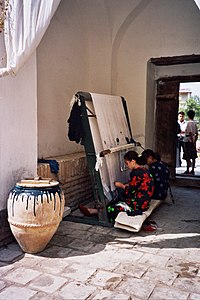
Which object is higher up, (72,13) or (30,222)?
(72,13)

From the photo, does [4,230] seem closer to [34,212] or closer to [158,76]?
[34,212]

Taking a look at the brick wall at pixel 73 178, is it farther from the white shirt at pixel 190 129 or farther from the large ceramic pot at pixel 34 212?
the white shirt at pixel 190 129

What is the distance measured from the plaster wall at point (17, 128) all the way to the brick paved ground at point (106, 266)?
0.75 m

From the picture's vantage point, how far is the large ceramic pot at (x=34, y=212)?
2932 mm

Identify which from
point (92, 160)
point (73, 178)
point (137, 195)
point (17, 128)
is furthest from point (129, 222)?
point (17, 128)

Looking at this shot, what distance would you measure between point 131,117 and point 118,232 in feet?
9.45

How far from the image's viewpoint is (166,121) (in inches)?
246

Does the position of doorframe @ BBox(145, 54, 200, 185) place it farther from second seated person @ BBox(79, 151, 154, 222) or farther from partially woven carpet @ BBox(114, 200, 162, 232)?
partially woven carpet @ BBox(114, 200, 162, 232)

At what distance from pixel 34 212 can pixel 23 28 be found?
5.41 ft

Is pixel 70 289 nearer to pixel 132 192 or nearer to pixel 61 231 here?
pixel 61 231

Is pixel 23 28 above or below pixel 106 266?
above

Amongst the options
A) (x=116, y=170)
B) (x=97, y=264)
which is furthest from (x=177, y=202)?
(x=97, y=264)

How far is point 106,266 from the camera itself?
2.85 m

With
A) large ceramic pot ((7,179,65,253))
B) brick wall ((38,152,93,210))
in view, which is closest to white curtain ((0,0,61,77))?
large ceramic pot ((7,179,65,253))
